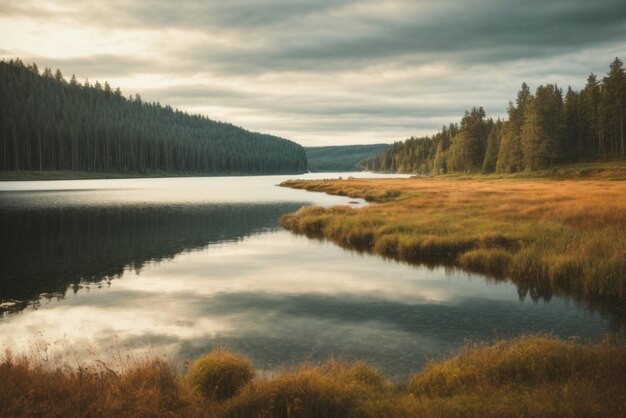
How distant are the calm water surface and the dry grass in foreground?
182 centimetres

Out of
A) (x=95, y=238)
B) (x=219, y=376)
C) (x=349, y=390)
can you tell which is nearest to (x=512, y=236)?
(x=349, y=390)

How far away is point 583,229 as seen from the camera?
28000 millimetres

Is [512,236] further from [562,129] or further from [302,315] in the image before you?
[562,129]

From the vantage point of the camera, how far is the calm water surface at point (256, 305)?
47.1 feet

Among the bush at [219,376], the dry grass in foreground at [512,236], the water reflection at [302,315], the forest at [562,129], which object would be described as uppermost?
the forest at [562,129]

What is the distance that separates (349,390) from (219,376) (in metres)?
2.94

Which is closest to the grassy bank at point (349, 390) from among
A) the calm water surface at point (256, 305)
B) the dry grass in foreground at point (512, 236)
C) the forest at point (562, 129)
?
the calm water surface at point (256, 305)

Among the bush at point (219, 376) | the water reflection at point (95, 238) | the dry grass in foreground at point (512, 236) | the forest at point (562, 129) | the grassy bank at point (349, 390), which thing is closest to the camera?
the grassy bank at point (349, 390)

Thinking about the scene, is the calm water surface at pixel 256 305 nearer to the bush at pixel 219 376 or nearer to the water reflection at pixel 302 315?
the water reflection at pixel 302 315

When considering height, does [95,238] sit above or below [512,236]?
below

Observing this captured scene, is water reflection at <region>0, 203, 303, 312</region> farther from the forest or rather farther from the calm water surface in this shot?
the forest

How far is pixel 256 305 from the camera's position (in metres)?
19.0

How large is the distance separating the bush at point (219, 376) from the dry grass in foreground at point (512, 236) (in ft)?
45.8

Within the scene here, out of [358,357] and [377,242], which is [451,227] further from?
[358,357]
